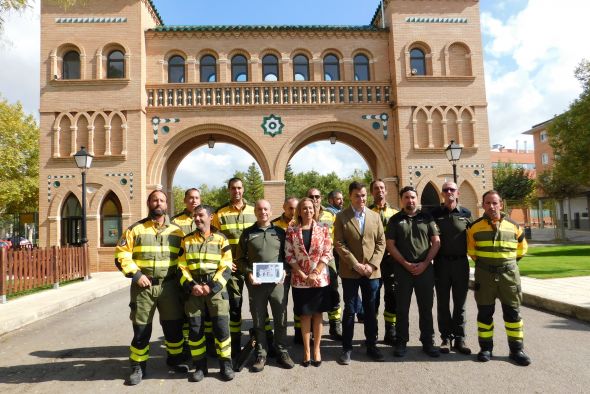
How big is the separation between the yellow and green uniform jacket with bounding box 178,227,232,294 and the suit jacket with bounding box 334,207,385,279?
141 centimetres

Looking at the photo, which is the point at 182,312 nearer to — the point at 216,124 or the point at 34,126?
the point at 216,124

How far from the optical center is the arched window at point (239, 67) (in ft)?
57.3

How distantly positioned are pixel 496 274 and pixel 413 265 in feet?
3.10

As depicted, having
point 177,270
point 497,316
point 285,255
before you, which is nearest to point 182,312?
point 177,270

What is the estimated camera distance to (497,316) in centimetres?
707

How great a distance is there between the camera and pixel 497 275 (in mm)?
4855

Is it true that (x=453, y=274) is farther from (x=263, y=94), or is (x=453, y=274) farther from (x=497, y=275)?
(x=263, y=94)

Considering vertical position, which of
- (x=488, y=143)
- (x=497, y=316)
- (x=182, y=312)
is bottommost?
(x=497, y=316)

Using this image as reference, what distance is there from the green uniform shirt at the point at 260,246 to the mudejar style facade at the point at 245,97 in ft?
37.5

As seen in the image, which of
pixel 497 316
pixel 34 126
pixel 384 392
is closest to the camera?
pixel 384 392

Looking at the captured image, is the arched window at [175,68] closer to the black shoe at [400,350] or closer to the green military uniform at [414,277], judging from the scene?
the green military uniform at [414,277]

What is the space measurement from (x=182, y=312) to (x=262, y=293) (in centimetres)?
94

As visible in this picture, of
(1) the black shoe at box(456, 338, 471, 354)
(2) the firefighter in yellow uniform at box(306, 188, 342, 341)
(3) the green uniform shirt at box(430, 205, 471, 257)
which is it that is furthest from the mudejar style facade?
(1) the black shoe at box(456, 338, 471, 354)

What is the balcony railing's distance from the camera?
16.8m
